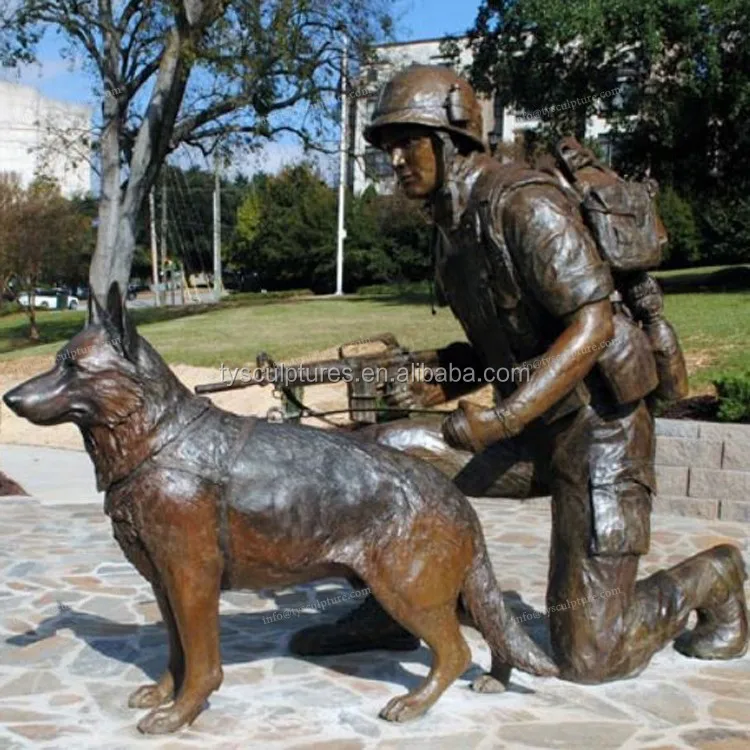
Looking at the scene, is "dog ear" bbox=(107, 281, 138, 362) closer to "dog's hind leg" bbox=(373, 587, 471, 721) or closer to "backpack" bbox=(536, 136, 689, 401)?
"dog's hind leg" bbox=(373, 587, 471, 721)

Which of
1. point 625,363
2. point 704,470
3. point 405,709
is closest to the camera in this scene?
point 405,709

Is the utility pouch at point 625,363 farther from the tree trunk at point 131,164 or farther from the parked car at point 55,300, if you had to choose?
the parked car at point 55,300

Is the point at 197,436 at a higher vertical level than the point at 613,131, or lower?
lower

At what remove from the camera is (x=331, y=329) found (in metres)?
21.8

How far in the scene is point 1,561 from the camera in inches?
259

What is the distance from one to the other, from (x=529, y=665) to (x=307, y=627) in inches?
58.3

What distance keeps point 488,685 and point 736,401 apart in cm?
541

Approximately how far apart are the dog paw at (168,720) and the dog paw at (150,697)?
0.84 feet

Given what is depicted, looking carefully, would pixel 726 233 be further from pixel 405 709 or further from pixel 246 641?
pixel 405 709

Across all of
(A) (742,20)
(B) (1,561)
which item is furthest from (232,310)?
(B) (1,561)

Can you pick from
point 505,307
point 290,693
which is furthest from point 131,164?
point 505,307

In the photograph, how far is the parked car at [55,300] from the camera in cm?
4694

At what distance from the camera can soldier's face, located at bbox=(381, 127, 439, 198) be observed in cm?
394

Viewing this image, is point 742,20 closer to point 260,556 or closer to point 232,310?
point 232,310
